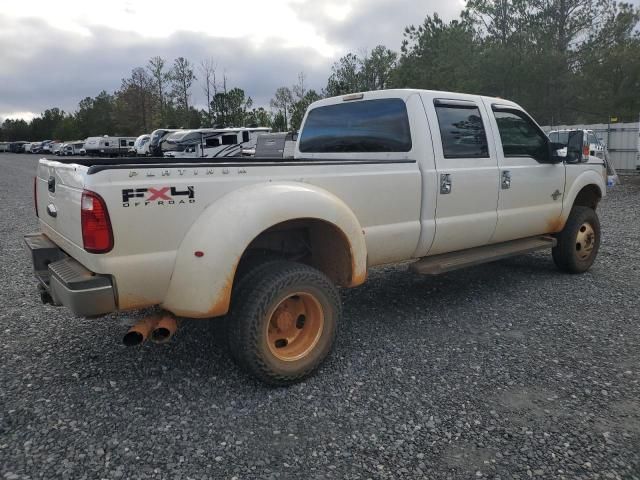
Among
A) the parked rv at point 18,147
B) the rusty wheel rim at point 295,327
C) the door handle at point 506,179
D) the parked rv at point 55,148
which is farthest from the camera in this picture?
the parked rv at point 18,147

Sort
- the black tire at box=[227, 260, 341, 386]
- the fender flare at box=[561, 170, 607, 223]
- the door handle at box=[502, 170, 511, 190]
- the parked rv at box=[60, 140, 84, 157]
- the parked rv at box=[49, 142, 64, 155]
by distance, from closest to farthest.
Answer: the black tire at box=[227, 260, 341, 386]
the door handle at box=[502, 170, 511, 190]
the fender flare at box=[561, 170, 607, 223]
the parked rv at box=[60, 140, 84, 157]
the parked rv at box=[49, 142, 64, 155]

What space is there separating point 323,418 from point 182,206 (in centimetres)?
147

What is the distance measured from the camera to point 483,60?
29.2 metres

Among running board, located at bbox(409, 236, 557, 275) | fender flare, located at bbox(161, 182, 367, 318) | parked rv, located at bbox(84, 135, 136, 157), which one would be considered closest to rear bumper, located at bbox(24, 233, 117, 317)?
fender flare, located at bbox(161, 182, 367, 318)

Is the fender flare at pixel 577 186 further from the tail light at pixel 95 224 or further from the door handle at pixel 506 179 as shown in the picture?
the tail light at pixel 95 224

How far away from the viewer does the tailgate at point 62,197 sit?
3.02 meters

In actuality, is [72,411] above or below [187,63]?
below

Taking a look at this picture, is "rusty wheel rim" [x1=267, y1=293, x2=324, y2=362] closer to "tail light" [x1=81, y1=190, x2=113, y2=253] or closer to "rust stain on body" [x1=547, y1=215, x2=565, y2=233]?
"tail light" [x1=81, y1=190, x2=113, y2=253]

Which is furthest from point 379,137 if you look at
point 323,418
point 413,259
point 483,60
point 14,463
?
point 483,60

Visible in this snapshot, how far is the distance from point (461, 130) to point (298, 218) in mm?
2126

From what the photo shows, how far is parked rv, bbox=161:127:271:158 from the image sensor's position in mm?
22891

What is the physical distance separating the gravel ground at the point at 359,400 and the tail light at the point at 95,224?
102cm

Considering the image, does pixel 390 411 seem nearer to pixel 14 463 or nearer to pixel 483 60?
pixel 14 463

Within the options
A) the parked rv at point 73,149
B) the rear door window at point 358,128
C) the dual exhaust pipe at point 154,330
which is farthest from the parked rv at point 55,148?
the dual exhaust pipe at point 154,330
